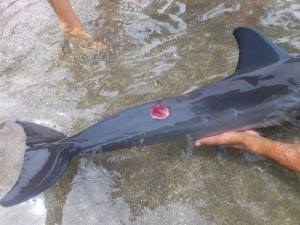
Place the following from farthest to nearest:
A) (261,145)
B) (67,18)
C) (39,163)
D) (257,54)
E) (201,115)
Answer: (67,18), (257,54), (201,115), (261,145), (39,163)

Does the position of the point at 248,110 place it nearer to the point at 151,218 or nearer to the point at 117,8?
the point at 151,218

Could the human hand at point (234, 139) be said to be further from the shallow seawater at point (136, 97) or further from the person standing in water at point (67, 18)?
the person standing in water at point (67, 18)

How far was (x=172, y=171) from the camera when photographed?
2807mm

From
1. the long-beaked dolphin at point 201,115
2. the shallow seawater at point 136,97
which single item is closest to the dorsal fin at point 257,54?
the long-beaked dolphin at point 201,115

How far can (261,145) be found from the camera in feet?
8.80

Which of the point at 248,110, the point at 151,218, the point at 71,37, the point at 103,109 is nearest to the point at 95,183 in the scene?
the point at 151,218

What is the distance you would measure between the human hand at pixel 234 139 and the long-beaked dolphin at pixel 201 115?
0.05 m

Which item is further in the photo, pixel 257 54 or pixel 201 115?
pixel 257 54

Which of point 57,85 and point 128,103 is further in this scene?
point 57,85

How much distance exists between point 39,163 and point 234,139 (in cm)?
128

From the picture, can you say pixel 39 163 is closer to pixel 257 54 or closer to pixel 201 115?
pixel 201 115

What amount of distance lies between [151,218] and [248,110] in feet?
3.34

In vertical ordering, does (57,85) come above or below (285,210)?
above

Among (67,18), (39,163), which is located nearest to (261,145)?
(39,163)
